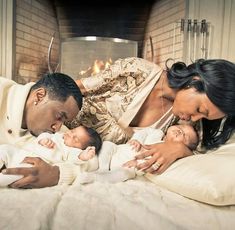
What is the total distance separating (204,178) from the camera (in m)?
0.90

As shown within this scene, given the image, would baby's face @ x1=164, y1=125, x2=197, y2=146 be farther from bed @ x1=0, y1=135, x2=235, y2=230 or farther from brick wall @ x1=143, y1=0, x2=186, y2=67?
brick wall @ x1=143, y1=0, x2=186, y2=67

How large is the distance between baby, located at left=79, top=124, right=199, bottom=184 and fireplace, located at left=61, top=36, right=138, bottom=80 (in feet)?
4.51

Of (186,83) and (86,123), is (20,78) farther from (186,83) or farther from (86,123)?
(186,83)

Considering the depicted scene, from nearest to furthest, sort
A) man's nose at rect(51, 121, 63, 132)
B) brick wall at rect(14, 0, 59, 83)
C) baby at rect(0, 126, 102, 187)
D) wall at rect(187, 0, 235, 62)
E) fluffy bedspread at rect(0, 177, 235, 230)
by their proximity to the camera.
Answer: fluffy bedspread at rect(0, 177, 235, 230), baby at rect(0, 126, 102, 187), man's nose at rect(51, 121, 63, 132), wall at rect(187, 0, 235, 62), brick wall at rect(14, 0, 59, 83)

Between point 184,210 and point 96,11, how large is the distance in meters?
2.58

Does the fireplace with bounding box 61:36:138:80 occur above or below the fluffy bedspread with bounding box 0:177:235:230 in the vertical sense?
above

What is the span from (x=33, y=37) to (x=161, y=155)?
6.99 feet

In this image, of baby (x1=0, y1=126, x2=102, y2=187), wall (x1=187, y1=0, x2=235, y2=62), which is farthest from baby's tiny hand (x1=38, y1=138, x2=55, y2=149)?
wall (x1=187, y1=0, x2=235, y2=62)

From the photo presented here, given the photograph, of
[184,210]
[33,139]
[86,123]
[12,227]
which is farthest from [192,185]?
[86,123]

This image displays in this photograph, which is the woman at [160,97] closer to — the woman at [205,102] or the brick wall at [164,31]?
the woman at [205,102]

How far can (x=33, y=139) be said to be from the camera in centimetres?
131

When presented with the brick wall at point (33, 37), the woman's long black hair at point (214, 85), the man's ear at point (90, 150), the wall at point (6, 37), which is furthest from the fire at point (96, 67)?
the man's ear at point (90, 150)

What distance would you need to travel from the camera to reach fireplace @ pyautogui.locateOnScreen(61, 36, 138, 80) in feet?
8.96

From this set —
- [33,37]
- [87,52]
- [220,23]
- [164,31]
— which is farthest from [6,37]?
[220,23]
